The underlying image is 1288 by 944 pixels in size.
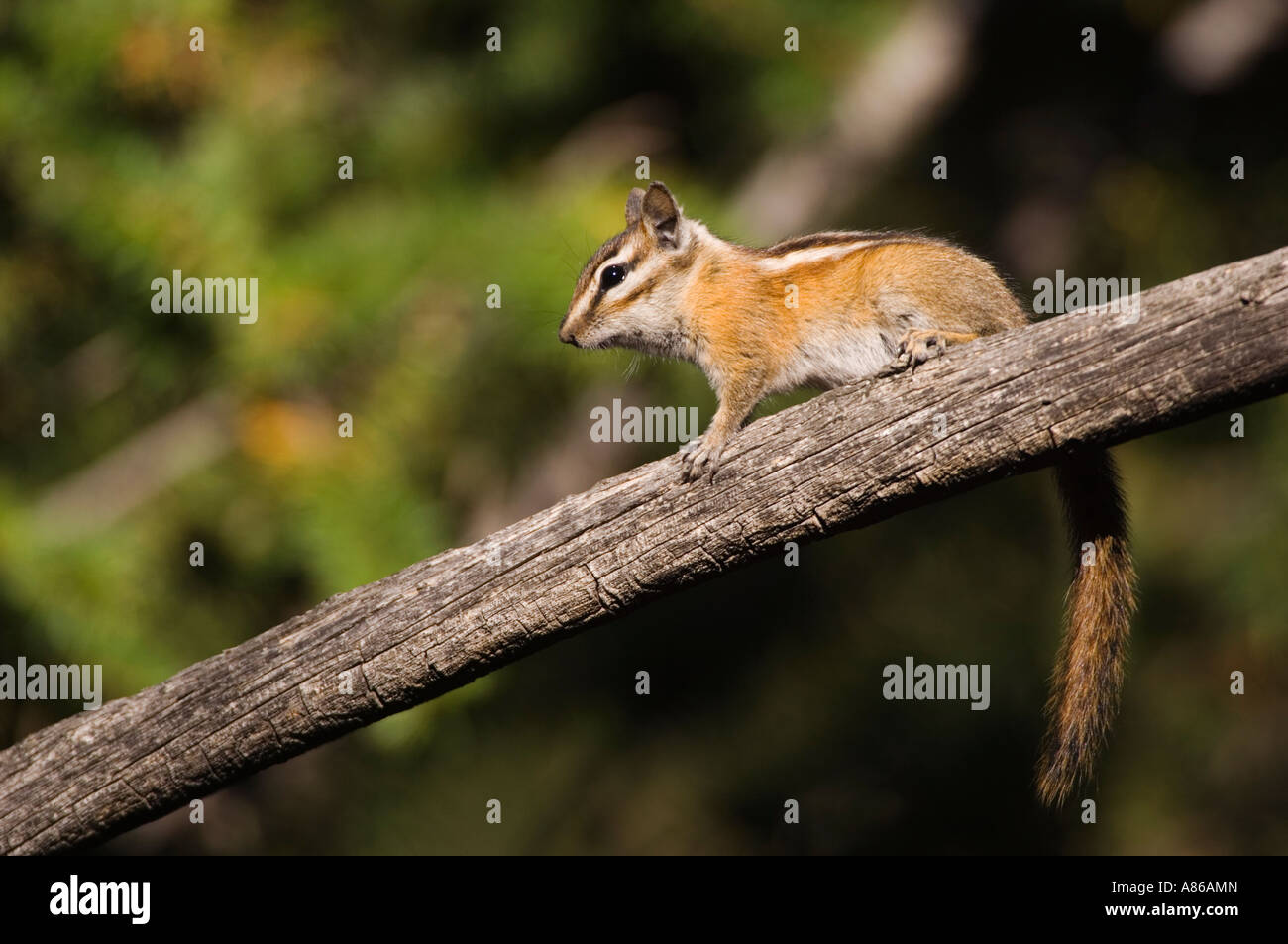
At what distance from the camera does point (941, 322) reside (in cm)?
217

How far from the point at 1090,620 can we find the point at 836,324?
766mm

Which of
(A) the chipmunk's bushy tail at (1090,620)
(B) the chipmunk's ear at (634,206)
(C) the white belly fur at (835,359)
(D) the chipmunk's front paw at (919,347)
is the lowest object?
(A) the chipmunk's bushy tail at (1090,620)

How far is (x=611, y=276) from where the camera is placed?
2.46m

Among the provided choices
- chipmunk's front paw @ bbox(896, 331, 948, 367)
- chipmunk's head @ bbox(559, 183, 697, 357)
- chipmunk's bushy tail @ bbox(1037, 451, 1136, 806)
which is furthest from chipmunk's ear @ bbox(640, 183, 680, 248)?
chipmunk's bushy tail @ bbox(1037, 451, 1136, 806)

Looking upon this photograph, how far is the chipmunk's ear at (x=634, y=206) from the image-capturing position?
2.54 m

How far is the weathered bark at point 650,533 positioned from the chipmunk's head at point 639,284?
737 mm

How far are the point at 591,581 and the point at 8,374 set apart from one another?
1.82 metres

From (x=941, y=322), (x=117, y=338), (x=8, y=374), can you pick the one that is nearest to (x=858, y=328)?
(x=941, y=322)

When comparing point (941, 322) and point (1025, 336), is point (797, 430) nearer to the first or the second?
point (1025, 336)

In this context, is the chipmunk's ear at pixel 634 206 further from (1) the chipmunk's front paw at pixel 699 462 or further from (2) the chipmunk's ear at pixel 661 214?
(1) the chipmunk's front paw at pixel 699 462

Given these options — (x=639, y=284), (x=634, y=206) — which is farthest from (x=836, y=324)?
(x=634, y=206)

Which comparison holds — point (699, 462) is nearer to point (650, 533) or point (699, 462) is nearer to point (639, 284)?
point (650, 533)

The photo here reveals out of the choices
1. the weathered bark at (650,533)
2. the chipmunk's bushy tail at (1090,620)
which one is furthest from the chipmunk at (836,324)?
the weathered bark at (650,533)

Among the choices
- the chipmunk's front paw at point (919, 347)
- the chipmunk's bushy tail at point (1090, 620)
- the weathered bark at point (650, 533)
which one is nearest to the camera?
the weathered bark at point (650, 533)
